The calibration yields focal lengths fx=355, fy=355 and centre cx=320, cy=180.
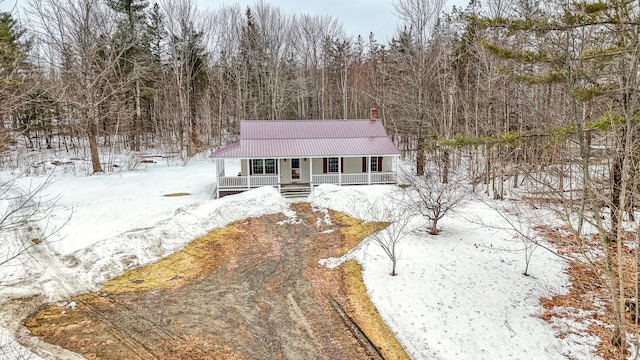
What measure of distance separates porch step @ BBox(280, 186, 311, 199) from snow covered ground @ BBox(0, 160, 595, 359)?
1455 millimetres

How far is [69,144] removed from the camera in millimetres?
39219

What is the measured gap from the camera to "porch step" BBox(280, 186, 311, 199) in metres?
21.6

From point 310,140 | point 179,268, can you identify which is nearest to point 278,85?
point 310,140

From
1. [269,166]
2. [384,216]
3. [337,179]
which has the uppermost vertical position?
[269,166]

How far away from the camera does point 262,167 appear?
76.2 ft

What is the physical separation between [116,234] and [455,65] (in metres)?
29.5

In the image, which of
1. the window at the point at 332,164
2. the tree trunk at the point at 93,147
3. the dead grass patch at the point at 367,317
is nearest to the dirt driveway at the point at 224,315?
the dead grass patch at the point at 367,317

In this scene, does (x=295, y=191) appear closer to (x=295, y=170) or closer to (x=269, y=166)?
(x=295, y=170)

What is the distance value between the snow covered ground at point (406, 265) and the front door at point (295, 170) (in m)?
3.30

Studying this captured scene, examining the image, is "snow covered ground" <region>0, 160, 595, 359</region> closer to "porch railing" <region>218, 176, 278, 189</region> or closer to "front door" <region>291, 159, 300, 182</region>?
"porch railing" <region>218, 176, 278, 189</region>

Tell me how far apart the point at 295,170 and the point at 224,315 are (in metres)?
14.8

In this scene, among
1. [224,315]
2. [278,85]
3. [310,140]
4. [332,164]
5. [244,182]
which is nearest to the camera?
[224,315]

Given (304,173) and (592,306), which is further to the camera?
(304,173)

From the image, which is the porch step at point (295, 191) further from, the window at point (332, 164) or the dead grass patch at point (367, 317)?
the dead grass patch at point (367, 317)
